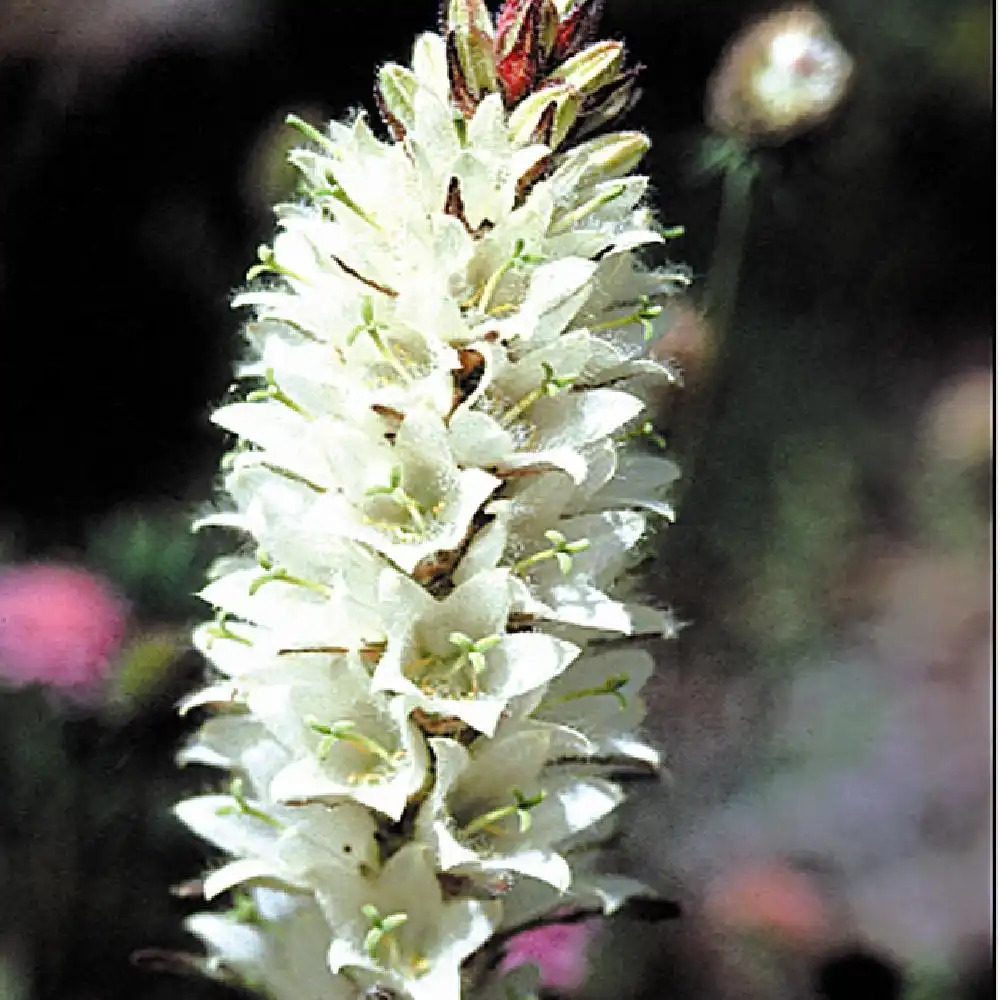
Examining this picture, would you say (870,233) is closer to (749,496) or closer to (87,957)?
(749,496)

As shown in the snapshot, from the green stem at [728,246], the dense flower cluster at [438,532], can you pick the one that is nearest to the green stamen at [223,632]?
the dense flower cluster at [438,532]

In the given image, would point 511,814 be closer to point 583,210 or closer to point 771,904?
point 583,210

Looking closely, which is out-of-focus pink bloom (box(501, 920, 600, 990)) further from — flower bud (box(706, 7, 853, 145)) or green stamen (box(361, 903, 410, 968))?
flower bud (box(706, 7, 853, 145))

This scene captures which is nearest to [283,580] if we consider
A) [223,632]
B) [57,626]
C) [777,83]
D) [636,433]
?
[223,632]

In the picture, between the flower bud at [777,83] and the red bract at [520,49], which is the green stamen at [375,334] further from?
the flower bud at [777,83]

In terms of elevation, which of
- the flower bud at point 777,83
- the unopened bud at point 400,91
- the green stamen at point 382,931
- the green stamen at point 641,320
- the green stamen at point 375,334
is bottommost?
the green stamen at point 382,931

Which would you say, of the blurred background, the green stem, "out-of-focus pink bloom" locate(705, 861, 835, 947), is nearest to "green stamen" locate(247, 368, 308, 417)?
the blurred background

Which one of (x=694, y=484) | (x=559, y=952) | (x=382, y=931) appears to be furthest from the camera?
(x=694, y=484)
